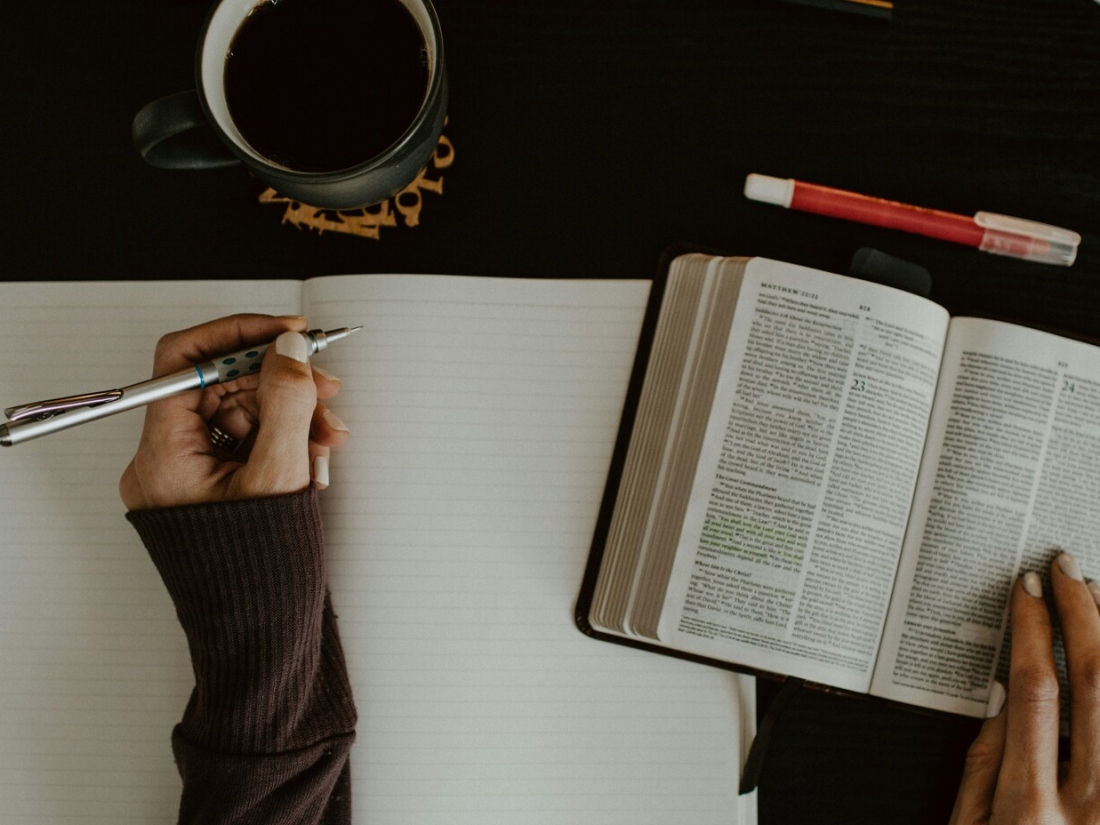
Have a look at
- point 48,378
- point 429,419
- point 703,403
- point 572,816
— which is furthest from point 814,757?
point 48,378

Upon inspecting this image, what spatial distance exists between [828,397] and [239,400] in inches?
18.6

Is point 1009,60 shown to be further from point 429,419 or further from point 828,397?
point 429,419

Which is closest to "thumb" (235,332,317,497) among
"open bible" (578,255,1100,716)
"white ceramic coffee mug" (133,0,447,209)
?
"white ceramic coffee mug" (133,0,447,209)

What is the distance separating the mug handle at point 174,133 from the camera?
1.53ft

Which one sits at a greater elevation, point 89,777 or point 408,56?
point 408,56

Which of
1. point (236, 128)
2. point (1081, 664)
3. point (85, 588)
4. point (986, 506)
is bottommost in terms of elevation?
point (85, 588)

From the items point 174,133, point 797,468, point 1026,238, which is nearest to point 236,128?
point 174,133

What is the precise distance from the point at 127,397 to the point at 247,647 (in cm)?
20

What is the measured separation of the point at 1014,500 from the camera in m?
0.58

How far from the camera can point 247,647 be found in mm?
536

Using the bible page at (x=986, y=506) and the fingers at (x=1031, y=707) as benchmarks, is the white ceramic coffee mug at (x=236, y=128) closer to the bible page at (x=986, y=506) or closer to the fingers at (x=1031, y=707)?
the bible page at (x=986, y=506)

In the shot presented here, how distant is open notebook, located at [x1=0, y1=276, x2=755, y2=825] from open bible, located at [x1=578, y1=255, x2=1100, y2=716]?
53mm

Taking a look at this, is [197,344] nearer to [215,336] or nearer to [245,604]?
[215,336]

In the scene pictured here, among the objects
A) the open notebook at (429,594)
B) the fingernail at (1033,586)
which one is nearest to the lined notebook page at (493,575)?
the open notebook at (429,594)
